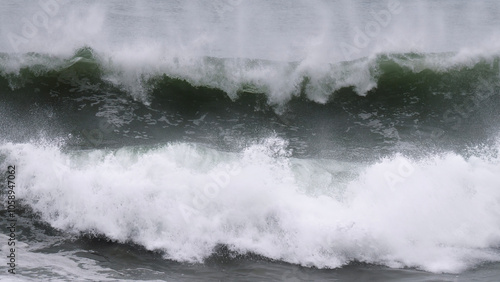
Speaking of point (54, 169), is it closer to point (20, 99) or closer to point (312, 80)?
point (20, 99)

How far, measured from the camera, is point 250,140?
27.3 feet

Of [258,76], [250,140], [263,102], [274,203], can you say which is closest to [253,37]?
[258,76]

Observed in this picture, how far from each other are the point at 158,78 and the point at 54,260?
12.3 ft

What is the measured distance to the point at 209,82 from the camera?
897cm

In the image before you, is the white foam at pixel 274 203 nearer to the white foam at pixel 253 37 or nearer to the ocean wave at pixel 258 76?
the ocean wave at pixel 258 76

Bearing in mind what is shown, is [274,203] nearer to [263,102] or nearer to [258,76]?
[263,102]

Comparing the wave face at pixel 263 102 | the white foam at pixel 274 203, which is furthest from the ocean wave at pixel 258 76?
the white foam at pixel 274 203

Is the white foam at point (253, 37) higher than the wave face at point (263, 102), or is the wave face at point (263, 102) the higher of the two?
the white foam at point (253, 37)

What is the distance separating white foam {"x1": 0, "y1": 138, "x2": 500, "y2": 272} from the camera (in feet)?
20.7

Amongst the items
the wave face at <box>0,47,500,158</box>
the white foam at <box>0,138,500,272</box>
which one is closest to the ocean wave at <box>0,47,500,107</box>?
the wave face at <box>0,47,500,158</box>

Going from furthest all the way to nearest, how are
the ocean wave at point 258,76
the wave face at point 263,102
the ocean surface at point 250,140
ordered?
the ocean wave at point 258,76 < the wave face at point 263,102 < the ocean surface at point 250,140

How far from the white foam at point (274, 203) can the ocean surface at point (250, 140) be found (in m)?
0.02

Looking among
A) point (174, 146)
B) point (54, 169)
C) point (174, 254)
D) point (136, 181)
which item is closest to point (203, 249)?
point (174, 254)

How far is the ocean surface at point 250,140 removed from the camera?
6.26 m
